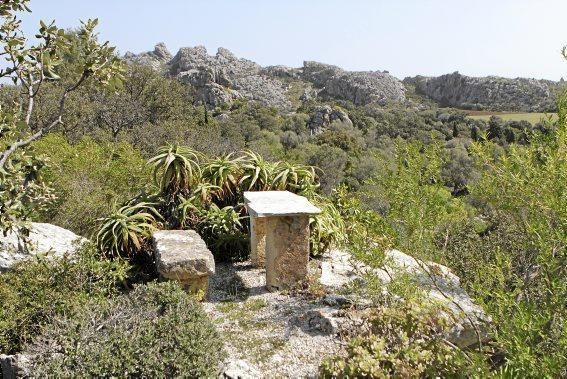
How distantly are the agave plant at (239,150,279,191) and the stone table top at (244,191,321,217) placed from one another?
801mm

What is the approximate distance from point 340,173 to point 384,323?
117 ft

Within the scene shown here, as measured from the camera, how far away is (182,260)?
5.74 meters

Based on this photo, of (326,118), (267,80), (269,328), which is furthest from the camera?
(267,80)

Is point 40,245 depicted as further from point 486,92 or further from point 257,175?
point 486,92

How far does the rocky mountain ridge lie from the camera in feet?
268

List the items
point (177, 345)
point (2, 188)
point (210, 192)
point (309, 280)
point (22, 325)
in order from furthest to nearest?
point (210, 192), point (309, 280), point (22, 325), point (177, 345), point (2, 188)

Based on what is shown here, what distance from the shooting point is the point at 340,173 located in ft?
132

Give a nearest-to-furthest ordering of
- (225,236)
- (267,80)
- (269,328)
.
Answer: (269,328) → (225,236) → (267,80)

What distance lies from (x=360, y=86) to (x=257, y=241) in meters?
95.4

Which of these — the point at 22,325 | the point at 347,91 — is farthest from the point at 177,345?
the point at 347,91

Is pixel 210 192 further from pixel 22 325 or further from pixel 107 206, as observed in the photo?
pixel 22 325

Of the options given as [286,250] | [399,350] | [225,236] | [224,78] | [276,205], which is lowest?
[399,350]

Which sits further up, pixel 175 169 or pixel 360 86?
pixel 360 86

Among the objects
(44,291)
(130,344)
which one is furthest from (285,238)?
(44,291)
